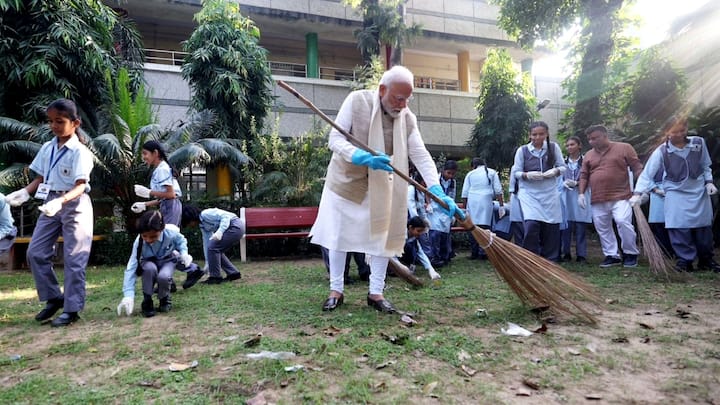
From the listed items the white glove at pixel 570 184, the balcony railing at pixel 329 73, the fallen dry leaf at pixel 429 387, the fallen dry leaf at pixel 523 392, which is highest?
the balcony railing at pixel 329 73

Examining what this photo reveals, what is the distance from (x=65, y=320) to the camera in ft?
11.7

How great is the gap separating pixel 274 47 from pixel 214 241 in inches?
479

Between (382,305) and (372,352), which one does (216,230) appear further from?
(372,352)

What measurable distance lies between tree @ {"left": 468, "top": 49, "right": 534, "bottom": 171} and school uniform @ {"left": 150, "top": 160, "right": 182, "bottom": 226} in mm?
9197

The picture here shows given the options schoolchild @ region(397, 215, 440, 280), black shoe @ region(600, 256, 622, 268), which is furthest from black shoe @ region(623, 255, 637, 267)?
schoolchild @ region(397, 215, 440, 280)

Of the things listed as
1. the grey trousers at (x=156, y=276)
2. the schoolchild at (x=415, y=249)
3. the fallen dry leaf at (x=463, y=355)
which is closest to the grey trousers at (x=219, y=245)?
the grey trousers at (x=156, y=276)

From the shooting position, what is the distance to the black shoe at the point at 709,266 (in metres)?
5.56

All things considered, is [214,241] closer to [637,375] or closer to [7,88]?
[637,375]

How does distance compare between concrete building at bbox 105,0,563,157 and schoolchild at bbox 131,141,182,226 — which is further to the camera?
concrete building at bbox 105,0,563,157

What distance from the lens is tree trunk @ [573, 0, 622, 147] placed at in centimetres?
1014

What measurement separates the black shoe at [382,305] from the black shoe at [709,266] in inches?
173

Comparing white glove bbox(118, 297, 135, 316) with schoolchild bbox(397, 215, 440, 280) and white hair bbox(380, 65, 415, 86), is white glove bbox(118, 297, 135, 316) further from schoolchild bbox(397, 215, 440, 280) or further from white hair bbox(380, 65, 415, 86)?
schoolchild bbox(397, 215, 440, 280)

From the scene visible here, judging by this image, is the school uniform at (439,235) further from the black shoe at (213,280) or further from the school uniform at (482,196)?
the black shoe at (213,280)

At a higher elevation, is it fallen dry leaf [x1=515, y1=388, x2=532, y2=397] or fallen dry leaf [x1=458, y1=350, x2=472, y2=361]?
fallen dry leaf [x1=458, y1=350, x2=472, y2=361]
